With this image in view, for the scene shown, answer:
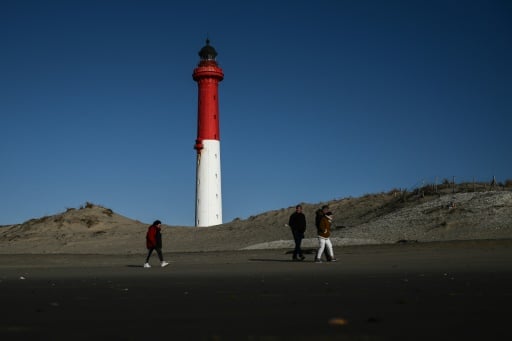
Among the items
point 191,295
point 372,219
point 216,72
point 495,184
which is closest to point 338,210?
point 372,219

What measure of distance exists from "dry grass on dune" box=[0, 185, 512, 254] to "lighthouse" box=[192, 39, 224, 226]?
2.88 metres

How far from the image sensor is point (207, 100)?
2025 inches

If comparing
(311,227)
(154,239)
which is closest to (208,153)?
(311,227)

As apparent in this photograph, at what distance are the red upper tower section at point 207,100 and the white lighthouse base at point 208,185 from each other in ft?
1.89

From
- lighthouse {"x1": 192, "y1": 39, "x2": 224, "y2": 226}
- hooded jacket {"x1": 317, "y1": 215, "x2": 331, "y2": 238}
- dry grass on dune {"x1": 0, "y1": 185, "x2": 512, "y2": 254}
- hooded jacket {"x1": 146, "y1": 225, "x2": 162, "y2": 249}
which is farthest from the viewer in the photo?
lighthouse {"x1": 192, "y1": 39, "x2": 224, "y2": 226}

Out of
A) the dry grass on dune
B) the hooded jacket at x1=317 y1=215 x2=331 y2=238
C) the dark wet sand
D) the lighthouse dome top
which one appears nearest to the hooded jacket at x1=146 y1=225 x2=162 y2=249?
the hooded jacket at x1=317 y1=215 x2=331 y2=238

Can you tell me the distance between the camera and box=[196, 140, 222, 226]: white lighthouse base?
50.9 m

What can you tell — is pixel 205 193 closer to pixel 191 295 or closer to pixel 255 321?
pixel 191 295

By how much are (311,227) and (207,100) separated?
1372 cm

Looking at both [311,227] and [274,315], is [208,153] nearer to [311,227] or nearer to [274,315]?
[311,227]

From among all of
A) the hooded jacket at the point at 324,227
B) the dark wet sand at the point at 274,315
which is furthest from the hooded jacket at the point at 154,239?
the dark wet sand at the point at 274,315

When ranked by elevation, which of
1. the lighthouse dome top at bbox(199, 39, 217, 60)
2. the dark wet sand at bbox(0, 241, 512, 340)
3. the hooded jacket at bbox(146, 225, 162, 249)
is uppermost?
the lighthouse dome top at bbox(199, 39, 217, 60)

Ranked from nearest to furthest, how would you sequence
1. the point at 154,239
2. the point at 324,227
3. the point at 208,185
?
the point at 324,227 < the point at 154,239 < the point at 208,185

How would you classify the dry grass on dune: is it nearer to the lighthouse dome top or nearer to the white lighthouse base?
the white lighthouse base
